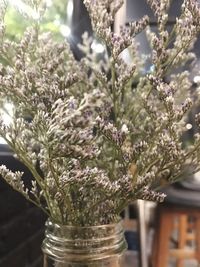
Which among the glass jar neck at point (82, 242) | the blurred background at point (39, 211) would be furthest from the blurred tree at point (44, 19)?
the glass jar neck at point (82, 242)

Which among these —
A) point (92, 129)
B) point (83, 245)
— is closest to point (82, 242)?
→ point (83, 245)

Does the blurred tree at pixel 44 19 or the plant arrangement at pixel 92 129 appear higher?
the blurred tree at pixel 44 19

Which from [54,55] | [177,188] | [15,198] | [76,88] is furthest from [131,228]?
[54,55]

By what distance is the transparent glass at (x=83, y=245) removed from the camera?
0.59m

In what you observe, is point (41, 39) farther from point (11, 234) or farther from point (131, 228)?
point (131, 228)

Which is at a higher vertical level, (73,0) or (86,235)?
(73,0)

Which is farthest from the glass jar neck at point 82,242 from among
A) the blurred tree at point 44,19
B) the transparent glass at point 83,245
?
the blurred tree at point 44,19

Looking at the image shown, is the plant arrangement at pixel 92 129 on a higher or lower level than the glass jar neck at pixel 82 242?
higher

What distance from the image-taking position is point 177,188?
1.30 m

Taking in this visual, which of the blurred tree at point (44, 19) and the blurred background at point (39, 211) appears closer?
the blurred tree at point (44, 19)

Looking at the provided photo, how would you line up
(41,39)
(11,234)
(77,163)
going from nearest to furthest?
(77,163) < (41,39) < (11,234)

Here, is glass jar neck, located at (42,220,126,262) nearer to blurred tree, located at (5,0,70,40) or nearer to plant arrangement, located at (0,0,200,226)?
plant arrangement, located at (0,0,200,226)

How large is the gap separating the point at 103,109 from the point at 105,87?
0.23 feet

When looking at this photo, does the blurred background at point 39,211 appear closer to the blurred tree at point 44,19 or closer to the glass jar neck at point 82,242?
the blurred tree at point 44,19
